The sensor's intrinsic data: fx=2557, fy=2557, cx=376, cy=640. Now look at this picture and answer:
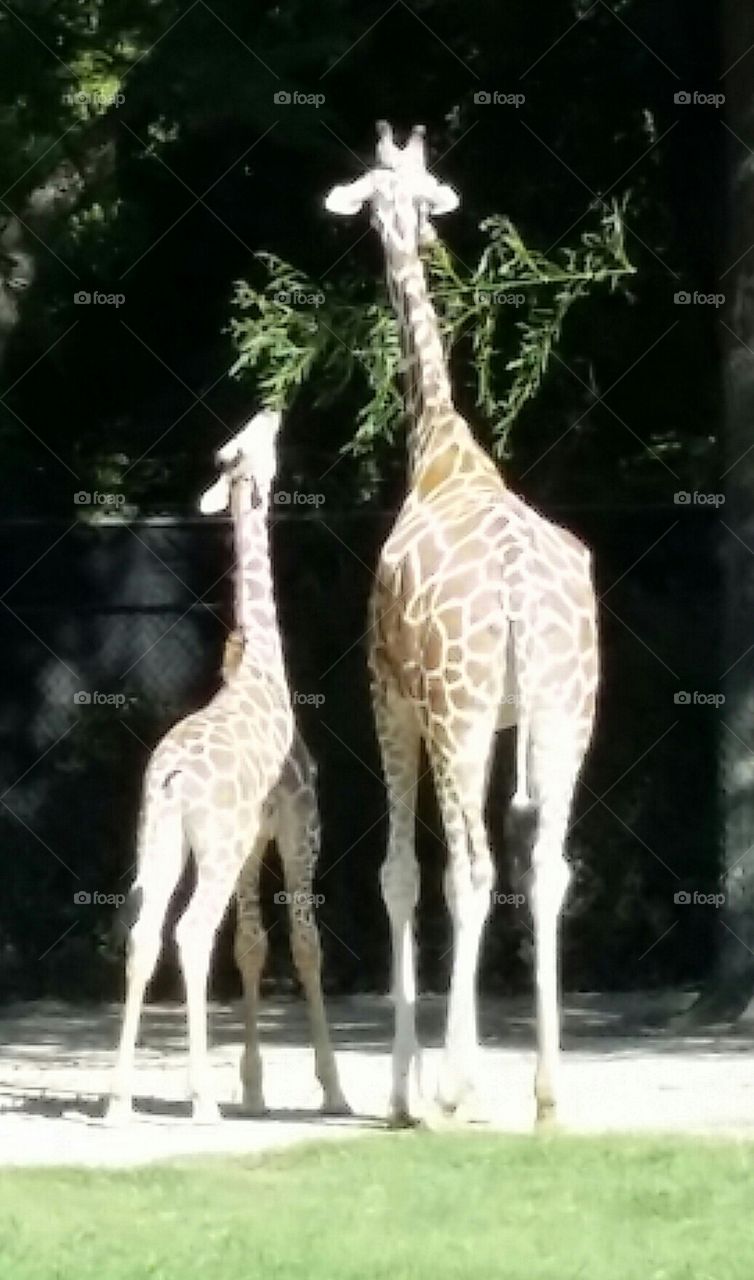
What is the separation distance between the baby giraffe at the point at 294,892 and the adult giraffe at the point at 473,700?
39 cm

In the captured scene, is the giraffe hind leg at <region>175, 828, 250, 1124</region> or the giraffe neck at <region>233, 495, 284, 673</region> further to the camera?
the giraffe neck at <region>233, 495, 284, 673</region>

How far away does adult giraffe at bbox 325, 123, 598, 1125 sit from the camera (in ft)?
24.4

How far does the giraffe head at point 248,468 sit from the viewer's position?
859cm

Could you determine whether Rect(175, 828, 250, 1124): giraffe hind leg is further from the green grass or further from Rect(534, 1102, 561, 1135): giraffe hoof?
Rect(534, 1102, 561, 1135): giraffe hoof

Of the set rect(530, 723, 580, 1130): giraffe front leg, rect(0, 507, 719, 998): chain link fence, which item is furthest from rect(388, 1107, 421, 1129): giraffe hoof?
rect(0, 507, 719, 998): chain link fence

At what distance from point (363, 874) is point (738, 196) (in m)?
3.61

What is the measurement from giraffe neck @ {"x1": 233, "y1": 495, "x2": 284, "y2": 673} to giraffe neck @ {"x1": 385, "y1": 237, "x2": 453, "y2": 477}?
0.58 metres

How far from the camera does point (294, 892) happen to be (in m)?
8.18

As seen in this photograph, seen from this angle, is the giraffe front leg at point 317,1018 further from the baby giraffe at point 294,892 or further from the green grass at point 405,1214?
the green grass at point 405,1214

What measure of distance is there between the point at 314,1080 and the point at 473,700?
2.15 m

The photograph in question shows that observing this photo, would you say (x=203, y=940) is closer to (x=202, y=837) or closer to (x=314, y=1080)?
(x=202, y=837)

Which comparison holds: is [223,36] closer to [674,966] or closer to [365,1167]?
[674,966]

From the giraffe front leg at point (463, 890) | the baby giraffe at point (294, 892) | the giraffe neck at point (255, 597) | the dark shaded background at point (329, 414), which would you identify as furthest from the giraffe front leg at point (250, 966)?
the dark shaded background at point (329, 414)

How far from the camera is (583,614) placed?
25.1ft
